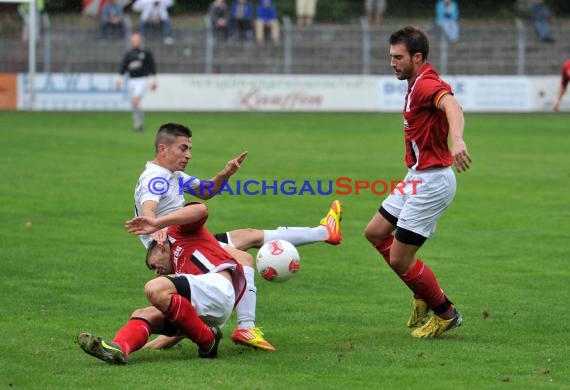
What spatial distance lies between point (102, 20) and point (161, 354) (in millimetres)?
31720

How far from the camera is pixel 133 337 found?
7336 mm

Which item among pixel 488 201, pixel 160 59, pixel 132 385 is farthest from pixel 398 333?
pixel 160 59

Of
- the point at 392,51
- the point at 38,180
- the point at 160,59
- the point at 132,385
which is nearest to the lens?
the point at 132,385

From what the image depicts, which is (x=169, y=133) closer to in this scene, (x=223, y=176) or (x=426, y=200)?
(x=223, y=176)

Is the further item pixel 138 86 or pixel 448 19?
pixel 448 19

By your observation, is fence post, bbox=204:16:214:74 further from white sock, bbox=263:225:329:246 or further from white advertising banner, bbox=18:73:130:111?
white sock, bbox=263:225:329:246

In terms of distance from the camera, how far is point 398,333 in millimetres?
8602

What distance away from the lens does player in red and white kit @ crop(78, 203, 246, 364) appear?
286 inches

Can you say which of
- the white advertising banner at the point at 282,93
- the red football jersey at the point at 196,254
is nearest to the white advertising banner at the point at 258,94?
the white advertising banner at the point at 282,93

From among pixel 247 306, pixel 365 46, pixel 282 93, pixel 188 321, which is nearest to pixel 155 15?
pixel 282 93

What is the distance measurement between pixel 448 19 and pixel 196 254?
1278 inches

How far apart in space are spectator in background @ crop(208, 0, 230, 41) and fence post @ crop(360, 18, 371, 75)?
4648mm

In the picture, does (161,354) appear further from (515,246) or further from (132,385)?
(515,246)

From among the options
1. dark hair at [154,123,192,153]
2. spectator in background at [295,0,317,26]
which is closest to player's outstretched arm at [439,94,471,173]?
dark hair at [154,123,192,153]
